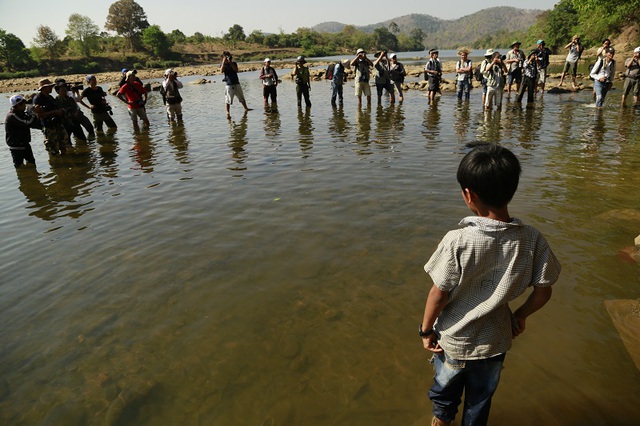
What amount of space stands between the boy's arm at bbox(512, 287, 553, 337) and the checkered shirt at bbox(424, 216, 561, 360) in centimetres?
6

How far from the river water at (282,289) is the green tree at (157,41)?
106529mm

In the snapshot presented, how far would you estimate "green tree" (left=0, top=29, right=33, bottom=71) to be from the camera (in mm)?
78006

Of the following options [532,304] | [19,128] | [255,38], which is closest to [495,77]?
[532,304]

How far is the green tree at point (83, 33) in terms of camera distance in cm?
9438

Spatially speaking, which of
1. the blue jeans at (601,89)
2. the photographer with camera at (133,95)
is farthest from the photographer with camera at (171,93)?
the blue jeans at (601,89)

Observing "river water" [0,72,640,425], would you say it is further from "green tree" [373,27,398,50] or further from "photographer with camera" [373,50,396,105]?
"green tree" [373,27,398,50]

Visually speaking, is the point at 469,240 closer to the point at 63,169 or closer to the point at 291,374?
the point at 291,374

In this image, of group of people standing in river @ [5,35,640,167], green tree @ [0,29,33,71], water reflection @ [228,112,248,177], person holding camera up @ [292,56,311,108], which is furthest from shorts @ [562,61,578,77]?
green tree @ [0,29,33,71]

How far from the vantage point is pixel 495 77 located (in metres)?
12.8

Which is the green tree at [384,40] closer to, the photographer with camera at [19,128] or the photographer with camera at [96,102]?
the photographer with camera at [96,102]

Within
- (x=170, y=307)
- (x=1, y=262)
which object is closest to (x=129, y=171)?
(x=1, y=262)

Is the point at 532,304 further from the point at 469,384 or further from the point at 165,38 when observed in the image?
the point at 165,38

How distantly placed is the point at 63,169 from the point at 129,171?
1879 millimetres

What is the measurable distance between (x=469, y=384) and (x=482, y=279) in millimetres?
648
